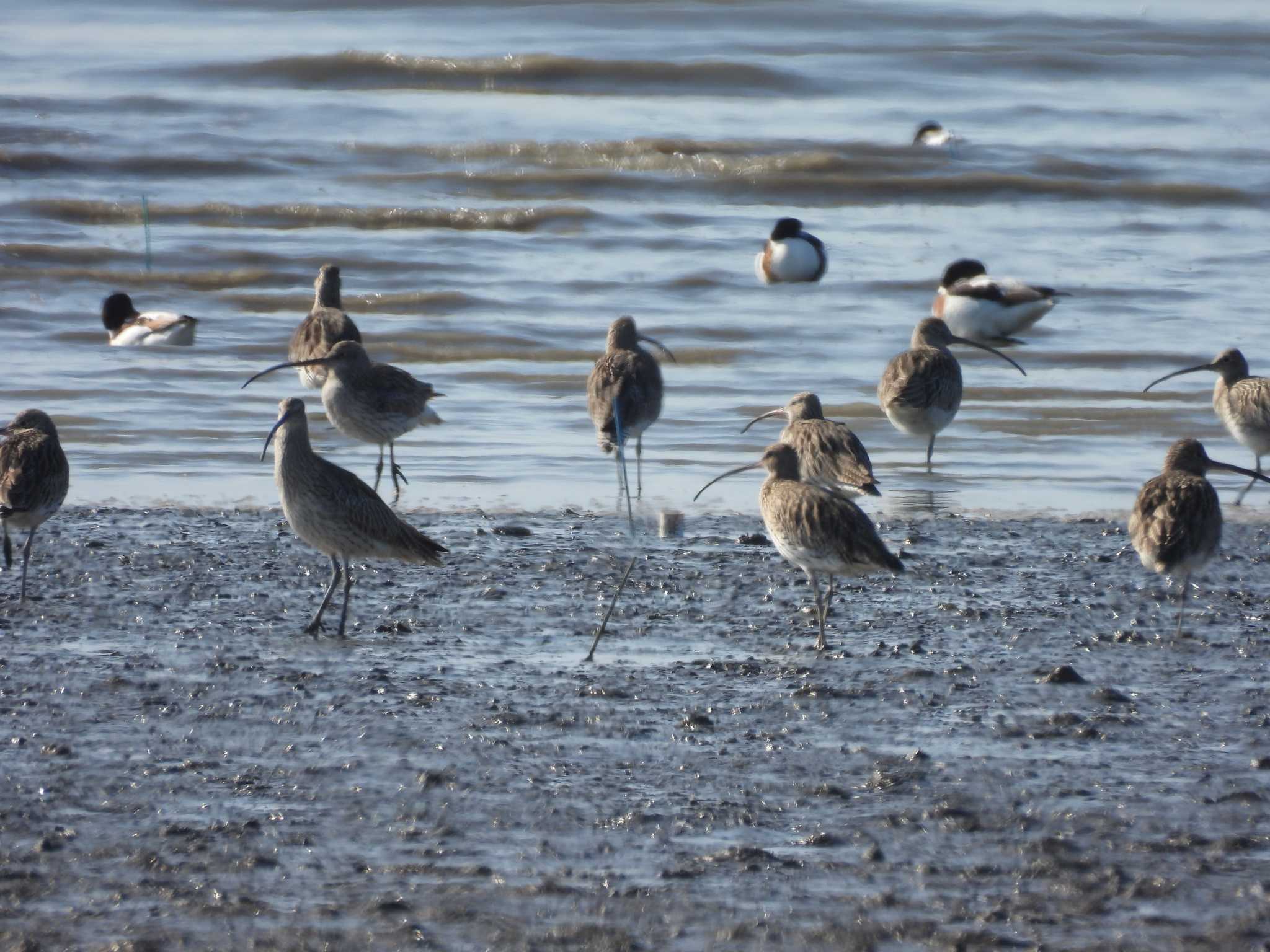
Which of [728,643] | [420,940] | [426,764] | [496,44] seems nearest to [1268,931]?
[420,940]

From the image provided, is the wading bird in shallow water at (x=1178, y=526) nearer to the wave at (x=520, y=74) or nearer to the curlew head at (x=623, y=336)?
the curlew head at (x=623, y=336)

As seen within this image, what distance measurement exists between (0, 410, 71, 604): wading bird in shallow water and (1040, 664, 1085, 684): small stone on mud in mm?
3543

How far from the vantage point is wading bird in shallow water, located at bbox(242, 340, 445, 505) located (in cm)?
974

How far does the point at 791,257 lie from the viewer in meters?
16.5

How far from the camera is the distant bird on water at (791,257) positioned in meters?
15.7

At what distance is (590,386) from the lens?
1027 cm

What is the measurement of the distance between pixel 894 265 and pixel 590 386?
744 centimetres

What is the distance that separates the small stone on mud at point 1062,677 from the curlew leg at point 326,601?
Result: 2340mm

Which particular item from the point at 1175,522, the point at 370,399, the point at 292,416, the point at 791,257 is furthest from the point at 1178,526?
the point at 791,257

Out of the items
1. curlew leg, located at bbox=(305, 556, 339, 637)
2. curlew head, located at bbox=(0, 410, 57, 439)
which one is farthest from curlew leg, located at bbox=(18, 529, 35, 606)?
curlew leg, located at bbox=(305, 556, 339, 637)

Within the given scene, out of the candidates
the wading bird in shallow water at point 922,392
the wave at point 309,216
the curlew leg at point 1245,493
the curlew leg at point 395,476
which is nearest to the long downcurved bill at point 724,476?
the wading bird in shallow water at point 922,392

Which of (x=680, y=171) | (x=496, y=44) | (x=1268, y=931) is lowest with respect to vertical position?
(x=1268, y=931)

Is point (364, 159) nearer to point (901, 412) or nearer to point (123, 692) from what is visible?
point (901, 412)

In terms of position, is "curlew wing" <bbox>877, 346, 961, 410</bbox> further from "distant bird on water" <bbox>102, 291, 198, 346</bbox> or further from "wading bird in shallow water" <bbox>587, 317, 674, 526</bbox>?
"distant bird on water" <bbox>102, 291, 198, 346</bbox>
